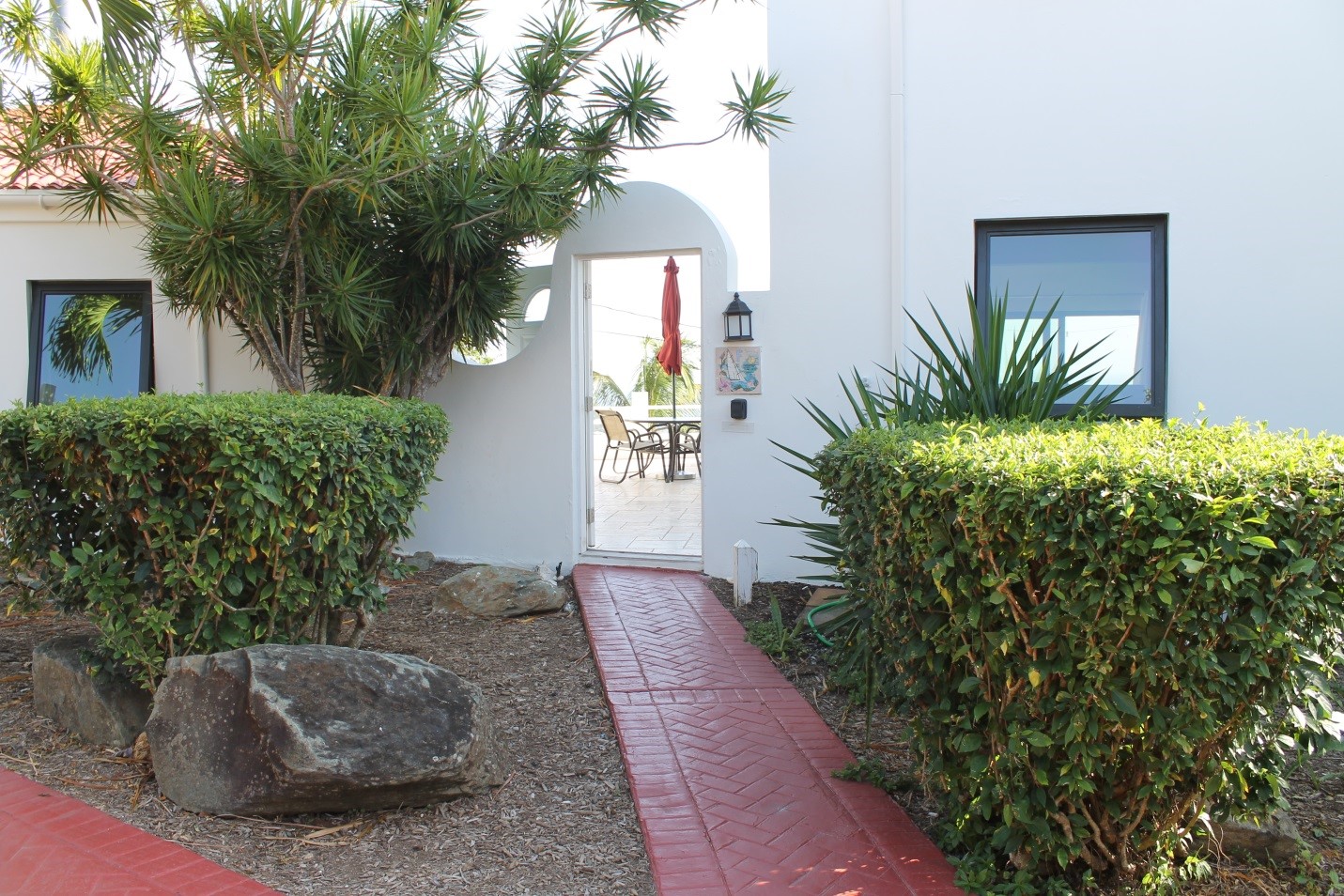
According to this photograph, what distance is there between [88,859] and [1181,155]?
22.6ft

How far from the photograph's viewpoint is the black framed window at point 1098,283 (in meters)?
6.45

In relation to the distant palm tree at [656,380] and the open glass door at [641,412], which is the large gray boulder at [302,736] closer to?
the open glass door at [641,412]

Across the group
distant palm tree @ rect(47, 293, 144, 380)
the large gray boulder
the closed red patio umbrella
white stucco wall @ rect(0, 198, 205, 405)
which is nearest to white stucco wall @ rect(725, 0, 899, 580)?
the closed red patio umbrella

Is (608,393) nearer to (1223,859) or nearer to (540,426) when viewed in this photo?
(540,426)

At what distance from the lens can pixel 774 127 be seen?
674 centimetres

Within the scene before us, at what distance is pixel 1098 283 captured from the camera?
6566 millimetres

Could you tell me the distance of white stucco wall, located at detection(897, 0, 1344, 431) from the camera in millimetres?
6219

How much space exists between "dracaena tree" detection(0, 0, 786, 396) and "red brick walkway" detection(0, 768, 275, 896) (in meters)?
3.30

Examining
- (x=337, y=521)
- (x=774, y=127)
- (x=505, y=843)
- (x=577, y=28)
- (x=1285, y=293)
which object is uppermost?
(x=577, y=28)

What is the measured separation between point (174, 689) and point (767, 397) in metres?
4.38

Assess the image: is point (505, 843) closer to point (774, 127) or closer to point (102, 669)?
point (102, 669)

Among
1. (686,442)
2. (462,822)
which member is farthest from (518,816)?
(686,442)

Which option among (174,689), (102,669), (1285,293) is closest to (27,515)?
(102,669)

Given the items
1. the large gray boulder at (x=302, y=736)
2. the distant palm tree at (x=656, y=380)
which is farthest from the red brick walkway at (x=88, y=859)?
the distant palm tree at (x=656, y=380)
